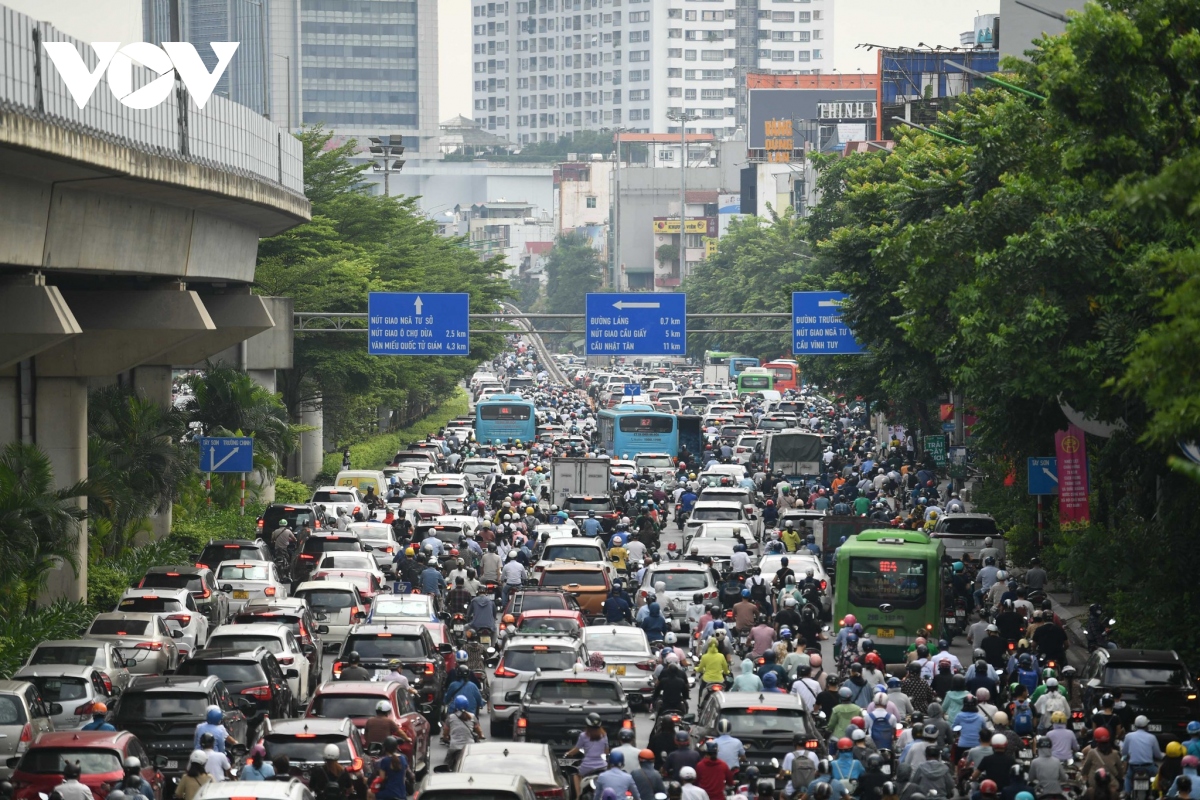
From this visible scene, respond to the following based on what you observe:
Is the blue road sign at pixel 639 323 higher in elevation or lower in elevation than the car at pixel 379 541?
higher

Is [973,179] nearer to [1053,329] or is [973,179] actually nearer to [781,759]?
[1053,329]

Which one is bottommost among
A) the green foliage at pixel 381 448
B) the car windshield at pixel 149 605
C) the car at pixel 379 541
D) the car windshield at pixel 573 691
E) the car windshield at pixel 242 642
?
the green foliage at pixel 381 448

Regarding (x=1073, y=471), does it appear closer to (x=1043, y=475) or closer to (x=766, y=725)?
(x=1043, y=475)

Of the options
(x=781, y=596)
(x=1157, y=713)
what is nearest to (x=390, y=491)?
(x=781, y=596)

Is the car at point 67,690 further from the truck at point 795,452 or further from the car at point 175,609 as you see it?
the truck at point 795,452

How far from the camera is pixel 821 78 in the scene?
18188 centimetres

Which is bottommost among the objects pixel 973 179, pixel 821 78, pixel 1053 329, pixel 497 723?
pixel 497 723

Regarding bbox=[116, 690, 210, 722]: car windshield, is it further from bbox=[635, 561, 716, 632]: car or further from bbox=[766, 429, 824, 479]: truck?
bbox=[766, 429, 824, 479]: truck

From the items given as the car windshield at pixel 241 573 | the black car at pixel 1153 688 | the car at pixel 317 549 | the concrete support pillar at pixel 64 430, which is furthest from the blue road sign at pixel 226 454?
the black car at pixel 1153 688

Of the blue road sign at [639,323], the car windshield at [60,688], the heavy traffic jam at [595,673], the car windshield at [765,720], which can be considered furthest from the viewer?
the blue road sign at [639,323]

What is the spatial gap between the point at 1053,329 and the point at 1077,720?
17.9 feet

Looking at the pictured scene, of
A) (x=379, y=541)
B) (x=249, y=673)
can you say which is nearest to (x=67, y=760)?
(x=249, y=673)

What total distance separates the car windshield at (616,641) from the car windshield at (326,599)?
5219 millimetres

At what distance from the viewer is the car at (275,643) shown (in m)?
23.2
